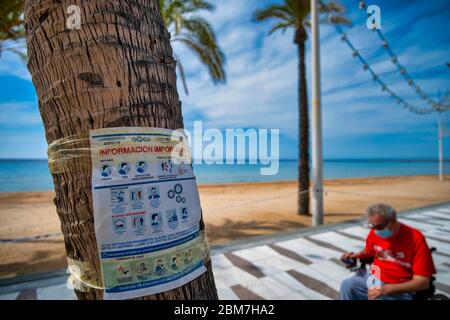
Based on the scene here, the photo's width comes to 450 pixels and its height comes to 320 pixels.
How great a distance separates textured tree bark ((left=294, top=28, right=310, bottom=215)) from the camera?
341 inches

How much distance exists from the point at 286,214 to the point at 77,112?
8884 millimetres

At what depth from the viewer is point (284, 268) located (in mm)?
3869

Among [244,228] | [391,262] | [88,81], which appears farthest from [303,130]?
[88,81]

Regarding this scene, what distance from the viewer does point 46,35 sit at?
71cm

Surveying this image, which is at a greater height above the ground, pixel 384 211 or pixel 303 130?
pixel 303 130

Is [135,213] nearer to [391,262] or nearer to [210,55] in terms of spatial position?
[391,262]

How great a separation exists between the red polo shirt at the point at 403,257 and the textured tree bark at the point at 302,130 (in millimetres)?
6322

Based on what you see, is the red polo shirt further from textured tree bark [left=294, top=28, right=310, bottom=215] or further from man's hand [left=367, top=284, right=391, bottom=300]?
textured tree bark [left=294, top=28, right=310, bottom=215]

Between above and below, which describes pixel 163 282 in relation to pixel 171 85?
below

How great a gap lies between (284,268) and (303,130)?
5870mm

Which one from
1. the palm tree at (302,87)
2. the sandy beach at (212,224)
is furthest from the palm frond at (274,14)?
the sandy beach at (212,224)

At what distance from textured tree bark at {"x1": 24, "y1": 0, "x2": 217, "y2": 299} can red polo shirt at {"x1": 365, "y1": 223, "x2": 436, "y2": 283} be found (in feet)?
7.30

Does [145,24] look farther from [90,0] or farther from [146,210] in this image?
[146,210]
